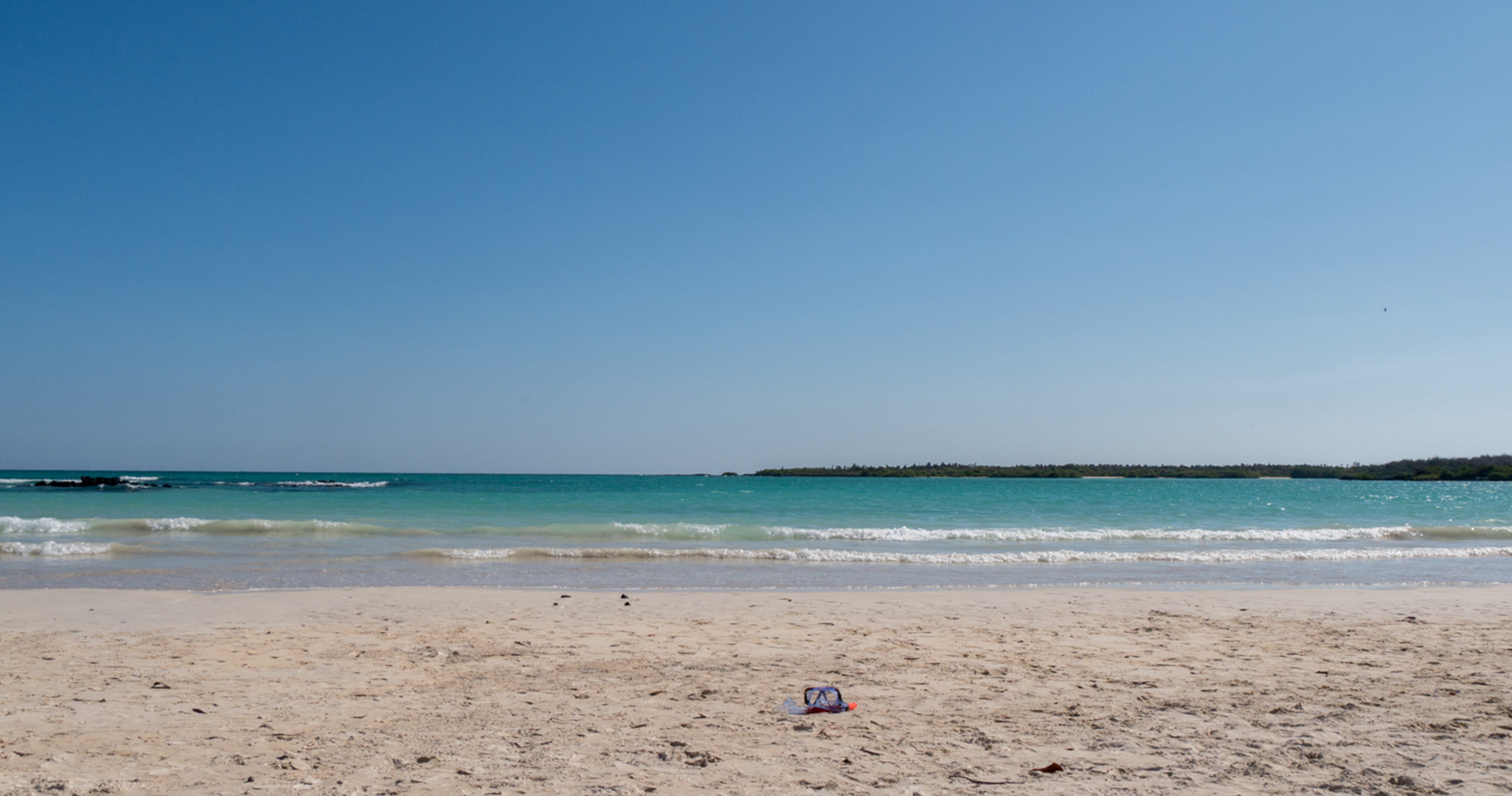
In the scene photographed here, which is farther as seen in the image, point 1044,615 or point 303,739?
point 1044,615

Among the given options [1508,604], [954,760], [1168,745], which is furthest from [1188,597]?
[954,760]

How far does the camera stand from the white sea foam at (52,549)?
1725 cm

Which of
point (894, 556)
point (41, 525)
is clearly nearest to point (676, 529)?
point (894, 556)

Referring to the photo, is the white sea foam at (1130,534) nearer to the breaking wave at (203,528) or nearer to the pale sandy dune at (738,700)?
the breaking wave at (203,528)

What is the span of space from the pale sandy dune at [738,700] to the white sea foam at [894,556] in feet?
23.7

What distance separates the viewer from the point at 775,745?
16.1ft

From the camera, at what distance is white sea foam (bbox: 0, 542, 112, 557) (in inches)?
679

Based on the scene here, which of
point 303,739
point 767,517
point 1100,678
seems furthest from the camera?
point 767,517

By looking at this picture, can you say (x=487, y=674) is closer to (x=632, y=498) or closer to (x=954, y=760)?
(x=954, y=760)

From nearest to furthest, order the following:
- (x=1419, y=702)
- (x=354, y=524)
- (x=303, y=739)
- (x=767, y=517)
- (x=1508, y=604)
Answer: (x=303, y=739) < (x=1419, y=702) < (x=1508, y=604) < (x=354, y=524) < (x=767, y=517)

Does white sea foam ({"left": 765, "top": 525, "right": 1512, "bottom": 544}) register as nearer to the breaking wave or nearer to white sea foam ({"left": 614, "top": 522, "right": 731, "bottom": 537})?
white sea foam ({"left": 614, "top": 522, "right": 731, "bottom": 537})

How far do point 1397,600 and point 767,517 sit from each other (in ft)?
66.7

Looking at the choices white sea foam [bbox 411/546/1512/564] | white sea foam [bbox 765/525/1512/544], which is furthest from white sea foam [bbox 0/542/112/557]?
white sea foam [bbox 765/525/1512/544]

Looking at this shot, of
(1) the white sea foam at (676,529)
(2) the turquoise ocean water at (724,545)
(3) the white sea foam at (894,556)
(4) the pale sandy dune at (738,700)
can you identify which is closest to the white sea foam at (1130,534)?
(2) the turquoise ocean water at (724,545)
